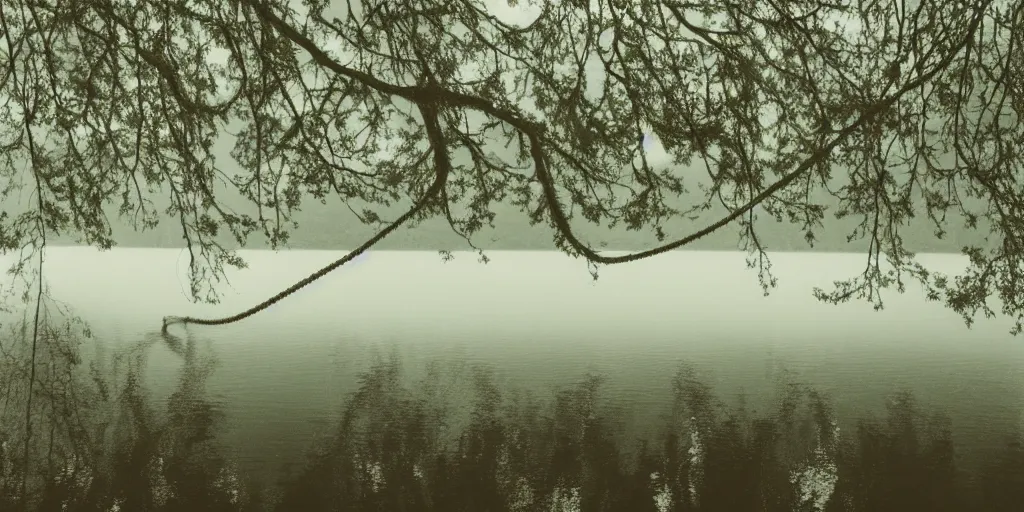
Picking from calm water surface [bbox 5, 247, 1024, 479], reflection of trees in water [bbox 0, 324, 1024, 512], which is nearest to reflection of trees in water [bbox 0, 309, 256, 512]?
reflection of trees in water [bbox 0, 324, 1024, 512]

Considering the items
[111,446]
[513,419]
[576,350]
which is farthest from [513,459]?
[576,350]

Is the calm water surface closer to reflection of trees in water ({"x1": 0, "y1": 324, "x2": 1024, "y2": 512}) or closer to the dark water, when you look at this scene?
the dark water

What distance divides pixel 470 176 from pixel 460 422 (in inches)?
152

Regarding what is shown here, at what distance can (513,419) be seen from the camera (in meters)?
11.5

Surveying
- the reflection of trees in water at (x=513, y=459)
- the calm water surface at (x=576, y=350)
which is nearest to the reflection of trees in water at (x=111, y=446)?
the reflection of trees in water at (x=513, y=459)

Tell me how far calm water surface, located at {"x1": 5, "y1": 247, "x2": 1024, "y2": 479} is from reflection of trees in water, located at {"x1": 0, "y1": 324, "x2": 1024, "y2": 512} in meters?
0.51

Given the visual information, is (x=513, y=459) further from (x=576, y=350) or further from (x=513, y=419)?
(x=576, y=350)

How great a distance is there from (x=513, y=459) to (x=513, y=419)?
239cm

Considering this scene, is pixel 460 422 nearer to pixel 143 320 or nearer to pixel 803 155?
pixel 803 155

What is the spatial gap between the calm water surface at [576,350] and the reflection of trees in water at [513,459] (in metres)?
0.51

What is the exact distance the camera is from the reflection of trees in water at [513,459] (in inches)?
304

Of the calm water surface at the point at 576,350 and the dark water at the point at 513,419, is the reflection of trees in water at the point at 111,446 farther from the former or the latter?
the calm water surface at the point at 576,350

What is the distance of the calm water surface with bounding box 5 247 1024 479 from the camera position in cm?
1269

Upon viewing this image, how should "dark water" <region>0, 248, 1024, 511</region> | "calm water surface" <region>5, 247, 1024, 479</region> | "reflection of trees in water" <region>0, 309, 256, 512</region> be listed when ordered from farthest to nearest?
"calm water surface" <region>5, 247, 1024, 479</region>
"dark water" <region>0, 248, 1024, 511</region>
"reflection of trees in water" <region>0, 309, 256, 512</region>
